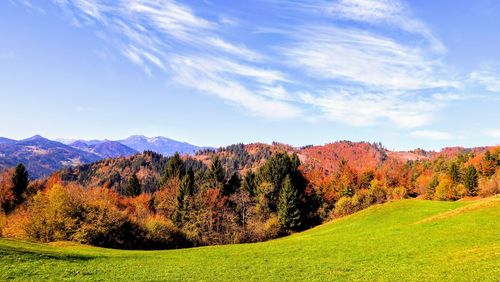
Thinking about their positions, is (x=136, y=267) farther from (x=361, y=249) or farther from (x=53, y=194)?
(x=53, y=194)

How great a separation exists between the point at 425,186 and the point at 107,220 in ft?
458

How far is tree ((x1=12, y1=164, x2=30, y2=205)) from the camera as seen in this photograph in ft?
340

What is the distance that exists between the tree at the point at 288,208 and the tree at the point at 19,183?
257 feet

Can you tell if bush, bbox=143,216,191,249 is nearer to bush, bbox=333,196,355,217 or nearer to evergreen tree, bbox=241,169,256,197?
evergreen tree, bbox=241,169,256,197

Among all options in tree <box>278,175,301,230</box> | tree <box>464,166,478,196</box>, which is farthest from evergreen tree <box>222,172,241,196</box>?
tree <box>464,166,478,196</box>

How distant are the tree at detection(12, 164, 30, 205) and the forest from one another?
0.81 feet

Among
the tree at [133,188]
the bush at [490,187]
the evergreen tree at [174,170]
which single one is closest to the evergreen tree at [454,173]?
the bush at [490,187]

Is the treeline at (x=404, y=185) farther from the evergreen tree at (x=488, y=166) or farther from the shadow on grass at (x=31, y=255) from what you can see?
the shadow on grass at (x=31, y=255)

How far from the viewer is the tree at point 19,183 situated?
103688 millimetres

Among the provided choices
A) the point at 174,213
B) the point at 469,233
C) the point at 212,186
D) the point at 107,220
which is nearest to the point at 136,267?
the point at 469,233

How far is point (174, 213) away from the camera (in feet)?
363

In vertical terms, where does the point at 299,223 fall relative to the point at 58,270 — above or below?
below

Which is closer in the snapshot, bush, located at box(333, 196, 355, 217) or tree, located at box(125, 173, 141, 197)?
bush, located at box(333, 196, 355, 217)

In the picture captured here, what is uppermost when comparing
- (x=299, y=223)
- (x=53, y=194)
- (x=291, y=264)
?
(x=53, y=194)
